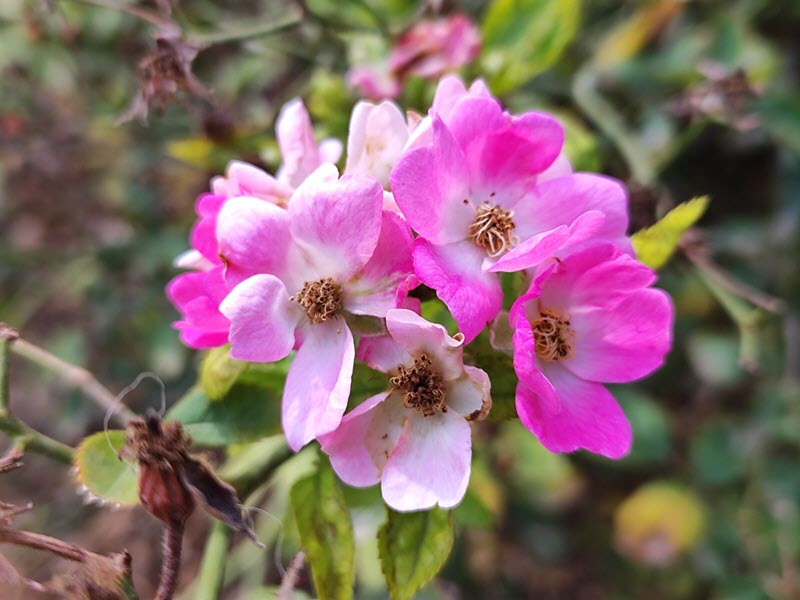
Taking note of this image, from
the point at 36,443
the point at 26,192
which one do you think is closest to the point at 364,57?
the point at 36,443

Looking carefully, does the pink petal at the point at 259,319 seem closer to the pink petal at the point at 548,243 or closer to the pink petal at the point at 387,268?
the pink petal at the point at 387,268

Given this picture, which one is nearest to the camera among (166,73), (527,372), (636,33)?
(527,372)

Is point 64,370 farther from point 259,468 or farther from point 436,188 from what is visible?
point 436,188

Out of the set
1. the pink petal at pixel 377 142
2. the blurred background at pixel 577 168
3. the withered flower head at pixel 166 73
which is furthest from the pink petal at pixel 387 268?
the blurred background at pixel 577 168

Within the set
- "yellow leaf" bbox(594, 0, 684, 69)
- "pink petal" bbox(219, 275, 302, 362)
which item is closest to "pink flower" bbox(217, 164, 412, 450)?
"pink petal" bbox(219, 275, 302, 362)

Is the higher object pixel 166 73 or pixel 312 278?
pixel 166 73

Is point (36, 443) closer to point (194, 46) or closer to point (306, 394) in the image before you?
point (306, 394)

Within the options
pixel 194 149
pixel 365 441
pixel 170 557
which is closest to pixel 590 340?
pixel 365 441
